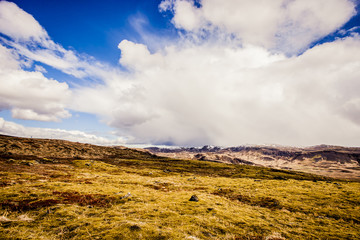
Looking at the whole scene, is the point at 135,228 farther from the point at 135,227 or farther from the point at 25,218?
the point at 25,218

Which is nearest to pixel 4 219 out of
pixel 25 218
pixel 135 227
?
pixel 25 218

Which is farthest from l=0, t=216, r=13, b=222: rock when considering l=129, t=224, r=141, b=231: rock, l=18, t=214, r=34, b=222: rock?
l=129, t=224, r=141, b=231: rock

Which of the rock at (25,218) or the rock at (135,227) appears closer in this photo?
the rock at (135,227)

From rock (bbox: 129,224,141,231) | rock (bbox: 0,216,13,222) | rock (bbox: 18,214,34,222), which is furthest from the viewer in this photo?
rock (bbox: 18,214,34,222)

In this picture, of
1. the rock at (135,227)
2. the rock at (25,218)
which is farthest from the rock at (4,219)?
the rock at (135,227)

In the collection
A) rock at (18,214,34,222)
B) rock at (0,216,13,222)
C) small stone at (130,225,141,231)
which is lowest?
rock at (18,214,34,222)

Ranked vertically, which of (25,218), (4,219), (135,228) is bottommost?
(25,218)

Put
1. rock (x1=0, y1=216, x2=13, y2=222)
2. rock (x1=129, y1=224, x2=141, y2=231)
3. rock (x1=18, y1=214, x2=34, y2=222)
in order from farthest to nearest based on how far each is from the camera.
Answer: rock (x1=18, y1=214, x2=34, y2=222), rock (x1=0, y1=216, x2=13, y2=222), rock (x1=129, y1=224, x2=141, y2=231)

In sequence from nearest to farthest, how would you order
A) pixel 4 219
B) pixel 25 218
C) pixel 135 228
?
1. pixel 135 228
2. pixel 4 219
3. pixel 25 218

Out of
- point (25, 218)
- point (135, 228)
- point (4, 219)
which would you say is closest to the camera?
point (135, 228)

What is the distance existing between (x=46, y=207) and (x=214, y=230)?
18.3 m

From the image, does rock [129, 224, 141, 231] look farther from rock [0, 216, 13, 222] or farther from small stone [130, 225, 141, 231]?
rock [0, 216, 13, 222]

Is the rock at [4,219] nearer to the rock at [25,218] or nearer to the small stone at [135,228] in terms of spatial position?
the rock at [25,218]

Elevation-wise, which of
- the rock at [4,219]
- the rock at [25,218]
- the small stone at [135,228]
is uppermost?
the small stone at [135,228]
